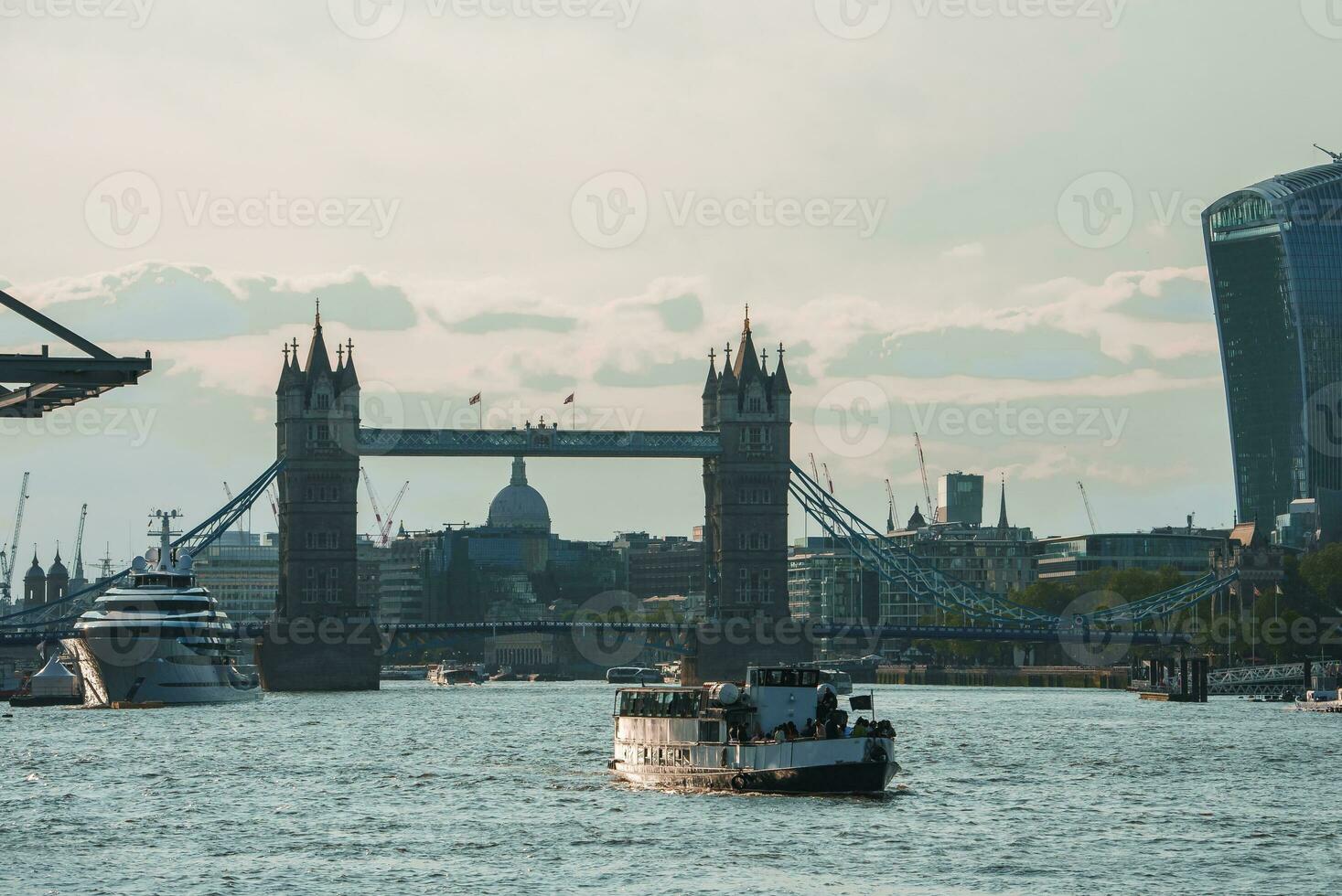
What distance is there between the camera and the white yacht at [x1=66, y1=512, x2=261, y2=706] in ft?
492

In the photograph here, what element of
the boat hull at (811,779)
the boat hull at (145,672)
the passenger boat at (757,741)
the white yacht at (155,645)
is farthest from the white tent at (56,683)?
the boat hull at (811,779)

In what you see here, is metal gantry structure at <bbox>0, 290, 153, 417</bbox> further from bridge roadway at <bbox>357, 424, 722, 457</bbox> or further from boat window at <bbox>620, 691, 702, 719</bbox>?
bridge roadway at <bbox>357, 424, 722, 457</bbox>

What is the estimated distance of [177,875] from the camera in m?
55.5

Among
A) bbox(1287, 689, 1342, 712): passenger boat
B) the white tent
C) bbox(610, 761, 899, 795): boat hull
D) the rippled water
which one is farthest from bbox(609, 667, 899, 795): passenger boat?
the white tent

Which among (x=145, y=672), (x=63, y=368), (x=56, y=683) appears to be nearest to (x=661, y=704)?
(x=63, y=368)

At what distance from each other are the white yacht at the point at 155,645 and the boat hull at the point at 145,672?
6cm

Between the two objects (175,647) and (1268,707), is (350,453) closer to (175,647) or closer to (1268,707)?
(175,647)

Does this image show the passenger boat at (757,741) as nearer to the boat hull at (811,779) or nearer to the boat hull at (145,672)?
the boat hull at (811,779)

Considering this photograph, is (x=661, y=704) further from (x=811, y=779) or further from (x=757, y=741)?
(x=811, y=779)

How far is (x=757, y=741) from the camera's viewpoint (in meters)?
73.4

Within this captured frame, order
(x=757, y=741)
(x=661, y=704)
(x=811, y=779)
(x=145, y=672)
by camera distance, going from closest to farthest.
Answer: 1. (x=811, y=779)
2. (x=757, y=741)
3. (x=661, y=704)
4. (x=145, y=672)

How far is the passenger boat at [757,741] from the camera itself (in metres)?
71.6

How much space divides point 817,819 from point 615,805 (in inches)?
312

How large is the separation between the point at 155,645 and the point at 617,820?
88.9 m
